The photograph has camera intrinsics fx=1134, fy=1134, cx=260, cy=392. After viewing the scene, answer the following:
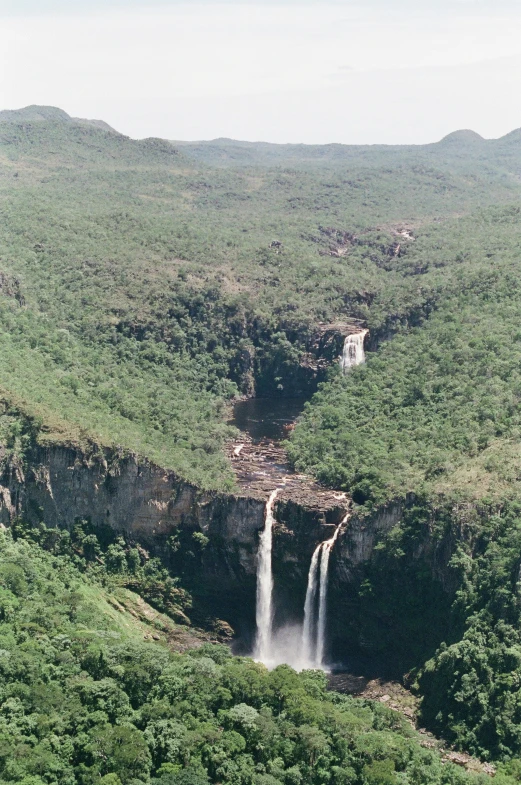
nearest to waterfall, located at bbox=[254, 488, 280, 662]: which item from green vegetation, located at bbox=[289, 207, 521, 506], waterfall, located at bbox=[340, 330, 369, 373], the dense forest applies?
the dense forest

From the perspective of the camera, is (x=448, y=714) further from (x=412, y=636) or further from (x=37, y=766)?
(x=37, y=766)

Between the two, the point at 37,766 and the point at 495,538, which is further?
the point at 495,538

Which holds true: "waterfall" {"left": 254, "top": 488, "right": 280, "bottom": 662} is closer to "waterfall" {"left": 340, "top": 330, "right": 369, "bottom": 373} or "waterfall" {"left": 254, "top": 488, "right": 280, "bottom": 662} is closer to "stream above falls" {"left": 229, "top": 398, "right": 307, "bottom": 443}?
"stream above falls" {"left": 229, "top": 398, "right": 307, "bottom": 443}

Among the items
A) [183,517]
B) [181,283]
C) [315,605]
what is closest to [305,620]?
[315,605]

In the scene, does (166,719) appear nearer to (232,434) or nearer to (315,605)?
(315,605)

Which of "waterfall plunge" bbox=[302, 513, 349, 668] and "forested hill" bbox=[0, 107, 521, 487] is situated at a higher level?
"forested hill" bbox=[0, 107, 521, 487]

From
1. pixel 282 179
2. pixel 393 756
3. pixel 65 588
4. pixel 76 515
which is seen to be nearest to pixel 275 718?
pixel 393 756
